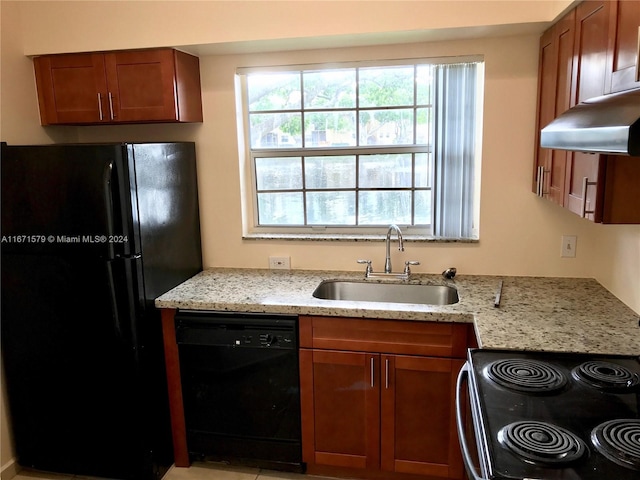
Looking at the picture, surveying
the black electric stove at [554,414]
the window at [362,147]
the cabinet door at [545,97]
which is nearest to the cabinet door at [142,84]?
the window at [362,147]

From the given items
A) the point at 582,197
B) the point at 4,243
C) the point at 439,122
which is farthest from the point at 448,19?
the point at 4,243

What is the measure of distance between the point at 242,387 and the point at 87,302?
84 centimetres

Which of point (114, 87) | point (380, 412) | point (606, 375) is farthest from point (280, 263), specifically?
point (606, 375)

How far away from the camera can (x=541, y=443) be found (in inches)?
51.1

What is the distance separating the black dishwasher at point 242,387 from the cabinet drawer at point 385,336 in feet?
0.34

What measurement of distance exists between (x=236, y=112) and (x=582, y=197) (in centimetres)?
188

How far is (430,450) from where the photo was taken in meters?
2.35

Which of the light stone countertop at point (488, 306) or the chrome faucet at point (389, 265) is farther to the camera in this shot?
the chrome faucet at point (389, 265)

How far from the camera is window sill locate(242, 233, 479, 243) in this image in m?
2.79

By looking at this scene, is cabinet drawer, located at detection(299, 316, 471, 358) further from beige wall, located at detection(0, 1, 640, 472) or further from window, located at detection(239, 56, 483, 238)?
window, located at detection(239, 56, 483, 238)

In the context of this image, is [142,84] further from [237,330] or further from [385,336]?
[385,336]

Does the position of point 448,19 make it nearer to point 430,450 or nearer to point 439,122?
point 439,122

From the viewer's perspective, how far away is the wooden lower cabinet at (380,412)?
2.30 metres

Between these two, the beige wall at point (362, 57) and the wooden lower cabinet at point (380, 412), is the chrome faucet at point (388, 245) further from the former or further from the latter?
the wooden lower cabinet at point (380, 412)
